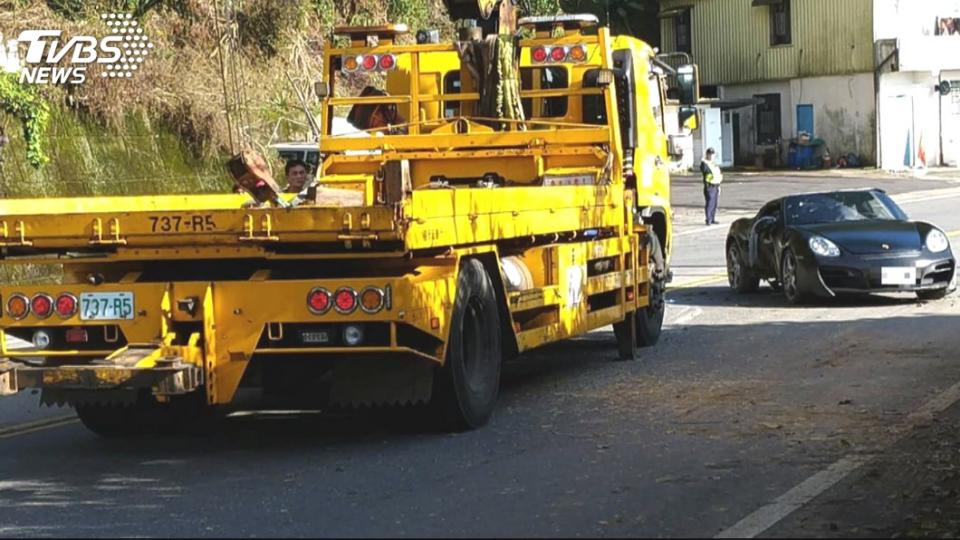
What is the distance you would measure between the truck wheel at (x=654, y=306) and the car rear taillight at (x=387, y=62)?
2.96 metres

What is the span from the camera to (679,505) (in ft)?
26.4

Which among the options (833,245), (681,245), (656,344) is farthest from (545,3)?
(656,344)

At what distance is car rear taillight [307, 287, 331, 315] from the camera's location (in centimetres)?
948

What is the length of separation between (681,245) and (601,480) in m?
21.8

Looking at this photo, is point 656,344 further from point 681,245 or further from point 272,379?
point 681,245

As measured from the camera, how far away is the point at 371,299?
946 cm

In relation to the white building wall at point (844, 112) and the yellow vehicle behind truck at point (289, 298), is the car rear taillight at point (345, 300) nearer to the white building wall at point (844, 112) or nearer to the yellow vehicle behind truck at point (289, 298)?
the yellow vehicle behind truck at point (289, 298)

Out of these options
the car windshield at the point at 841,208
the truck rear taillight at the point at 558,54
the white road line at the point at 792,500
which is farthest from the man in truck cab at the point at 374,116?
the car windshield at the point at 841,208

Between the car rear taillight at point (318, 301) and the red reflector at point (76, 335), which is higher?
the car rear taillight at point (318, 301)

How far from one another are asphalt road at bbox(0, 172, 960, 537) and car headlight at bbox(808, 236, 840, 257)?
301cm

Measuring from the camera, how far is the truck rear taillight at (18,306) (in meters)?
9.85

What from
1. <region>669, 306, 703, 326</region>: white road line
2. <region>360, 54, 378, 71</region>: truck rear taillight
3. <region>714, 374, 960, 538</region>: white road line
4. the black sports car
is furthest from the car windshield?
<region>714, 374, 960, 538</region>: white road line

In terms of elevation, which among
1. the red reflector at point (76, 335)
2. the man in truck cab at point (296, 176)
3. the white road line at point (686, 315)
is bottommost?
the white road line at point (686, 315)

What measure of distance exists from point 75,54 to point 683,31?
123 feet
